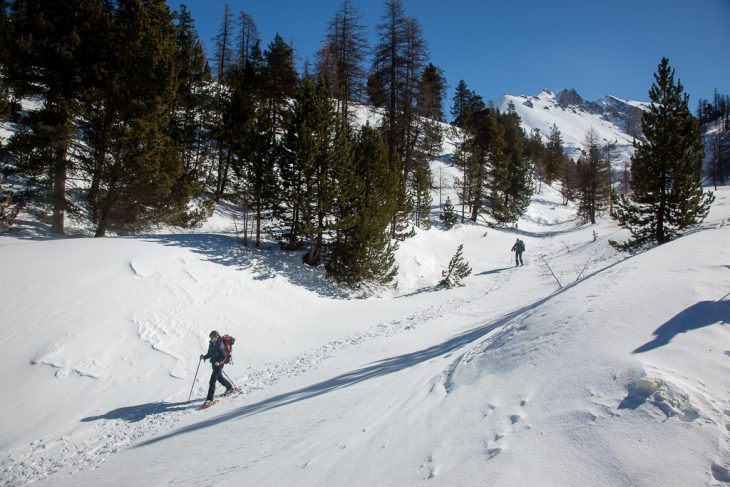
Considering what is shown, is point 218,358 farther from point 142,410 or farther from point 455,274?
point 455,274

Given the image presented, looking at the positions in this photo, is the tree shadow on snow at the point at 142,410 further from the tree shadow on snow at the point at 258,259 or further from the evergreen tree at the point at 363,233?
the evergreen tree at the point at 363,233

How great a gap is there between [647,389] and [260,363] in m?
10.0

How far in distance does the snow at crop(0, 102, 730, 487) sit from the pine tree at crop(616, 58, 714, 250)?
5.01m

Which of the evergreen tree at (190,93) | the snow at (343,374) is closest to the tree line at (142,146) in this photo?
the snow at (343,374)

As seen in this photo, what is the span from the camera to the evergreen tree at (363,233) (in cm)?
1731

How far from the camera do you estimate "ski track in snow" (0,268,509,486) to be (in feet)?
21.7

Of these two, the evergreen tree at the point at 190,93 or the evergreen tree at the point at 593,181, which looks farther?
the evergreen tree at the point at 593,181

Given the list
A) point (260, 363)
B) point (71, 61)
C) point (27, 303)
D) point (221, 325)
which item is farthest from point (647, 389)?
point (71, 61)

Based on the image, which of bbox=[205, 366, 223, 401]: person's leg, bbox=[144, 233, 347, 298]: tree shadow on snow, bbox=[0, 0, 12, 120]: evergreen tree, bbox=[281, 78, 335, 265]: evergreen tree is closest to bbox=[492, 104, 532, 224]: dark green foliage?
bbox=[281, 78, 335, 265]: evergreen tree

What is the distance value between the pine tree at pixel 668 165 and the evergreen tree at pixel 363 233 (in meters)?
11.9

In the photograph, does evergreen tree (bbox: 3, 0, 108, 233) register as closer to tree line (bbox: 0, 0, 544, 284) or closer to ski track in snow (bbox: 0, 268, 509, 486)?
tree line (bbox: 0, 0, 544, 284)

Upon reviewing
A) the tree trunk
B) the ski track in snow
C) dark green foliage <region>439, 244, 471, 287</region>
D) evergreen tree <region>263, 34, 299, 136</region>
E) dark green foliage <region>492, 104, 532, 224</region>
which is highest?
evergreen tree <region>263, 34, 299, 136</region>

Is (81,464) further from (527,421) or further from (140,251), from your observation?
(140,251)

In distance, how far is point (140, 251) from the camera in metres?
13.8
